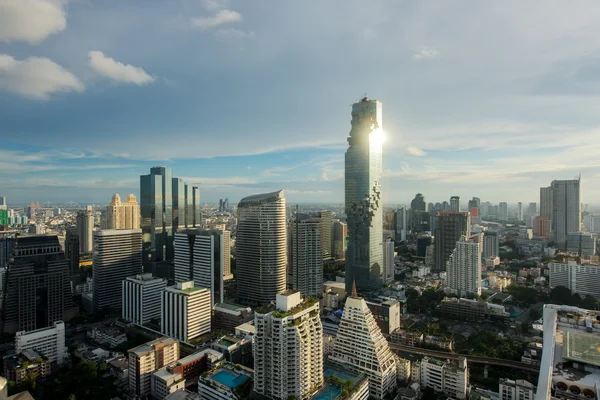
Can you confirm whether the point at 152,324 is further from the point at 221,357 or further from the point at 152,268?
the point at 152,268

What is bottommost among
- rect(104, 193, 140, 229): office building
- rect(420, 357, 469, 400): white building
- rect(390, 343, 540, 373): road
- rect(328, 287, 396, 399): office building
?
rect(390, 343, 540, 373): road

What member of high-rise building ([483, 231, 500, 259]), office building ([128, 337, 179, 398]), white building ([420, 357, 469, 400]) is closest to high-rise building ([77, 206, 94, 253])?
office building ([128, 337, 179, 398])

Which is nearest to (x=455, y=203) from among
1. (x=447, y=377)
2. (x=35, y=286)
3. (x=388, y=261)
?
(x=388, y=261)

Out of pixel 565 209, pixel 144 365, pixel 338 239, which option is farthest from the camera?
pixel 338 239

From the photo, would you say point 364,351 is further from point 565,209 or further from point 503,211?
point 503,211

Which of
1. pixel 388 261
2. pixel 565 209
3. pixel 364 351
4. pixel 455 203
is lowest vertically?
pixel 388 261

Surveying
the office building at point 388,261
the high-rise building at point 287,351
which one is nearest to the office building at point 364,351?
the high-rise building at point 287,351

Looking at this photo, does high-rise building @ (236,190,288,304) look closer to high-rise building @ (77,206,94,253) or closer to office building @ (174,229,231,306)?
office building @ (174,229,231,306)
